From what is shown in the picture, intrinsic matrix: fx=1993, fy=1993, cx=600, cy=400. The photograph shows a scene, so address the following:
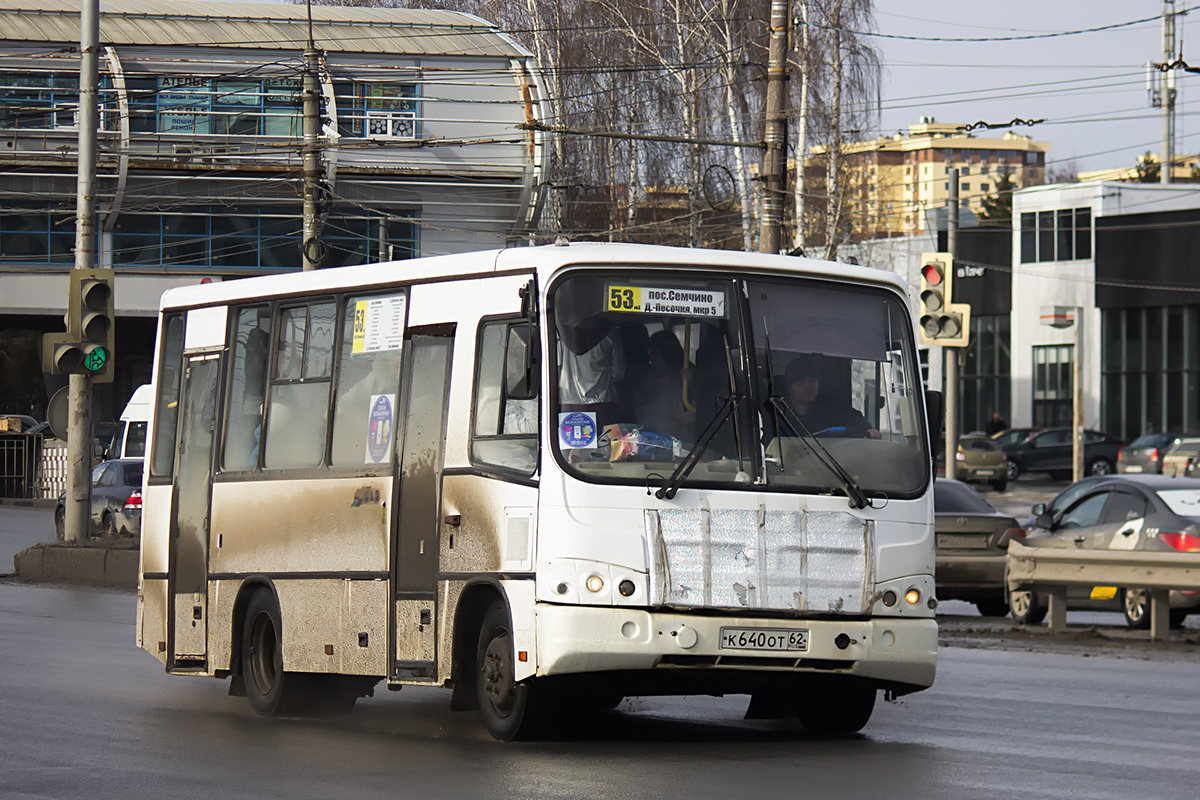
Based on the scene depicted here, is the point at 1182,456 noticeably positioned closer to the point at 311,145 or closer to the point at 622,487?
the point at 311,145

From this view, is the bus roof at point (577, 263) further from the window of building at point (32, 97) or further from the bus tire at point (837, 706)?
the window of building at point (32, 97)

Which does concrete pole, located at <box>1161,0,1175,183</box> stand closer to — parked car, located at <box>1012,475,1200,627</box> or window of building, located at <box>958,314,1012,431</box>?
window of building, located at <box>958,314,1012,431</box>

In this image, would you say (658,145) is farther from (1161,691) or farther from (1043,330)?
(1161,691)

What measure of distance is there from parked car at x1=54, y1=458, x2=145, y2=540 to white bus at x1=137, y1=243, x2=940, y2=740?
18984 mm

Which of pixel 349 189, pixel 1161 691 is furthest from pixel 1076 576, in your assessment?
pixel 349 189

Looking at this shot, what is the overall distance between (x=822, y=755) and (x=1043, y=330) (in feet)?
203

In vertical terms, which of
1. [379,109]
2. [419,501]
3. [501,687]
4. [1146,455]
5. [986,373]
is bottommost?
[501,687]

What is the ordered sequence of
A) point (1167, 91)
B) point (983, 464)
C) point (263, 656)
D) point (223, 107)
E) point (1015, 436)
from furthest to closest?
point (1167, 91)
point (1015, 436)
point (223, 107)
point (983, 464)
point (263, 656)

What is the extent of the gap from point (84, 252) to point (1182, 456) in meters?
33.9

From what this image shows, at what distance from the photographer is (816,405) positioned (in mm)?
→ 10195

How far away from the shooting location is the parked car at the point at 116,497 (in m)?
30.0

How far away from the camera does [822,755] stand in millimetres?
9727

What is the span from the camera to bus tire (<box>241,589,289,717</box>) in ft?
39.7

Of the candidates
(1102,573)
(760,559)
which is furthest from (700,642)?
(1102,573)
